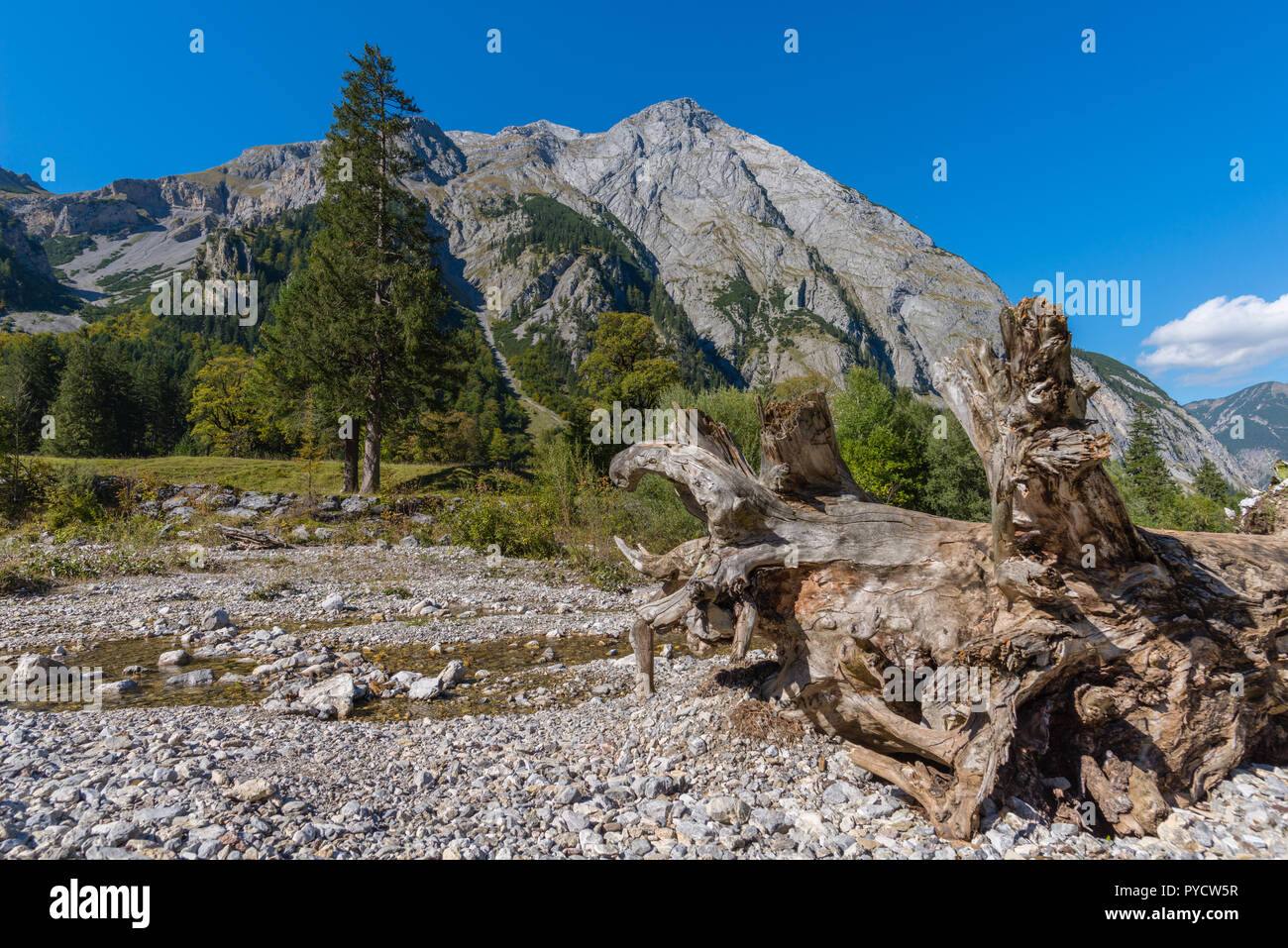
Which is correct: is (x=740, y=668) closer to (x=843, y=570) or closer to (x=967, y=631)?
(x=843, y=570)

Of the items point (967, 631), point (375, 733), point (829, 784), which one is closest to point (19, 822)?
point (375, 733)

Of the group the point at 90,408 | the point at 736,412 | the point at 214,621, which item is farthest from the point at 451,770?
the point at 90,408

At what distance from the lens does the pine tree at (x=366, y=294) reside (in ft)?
92.2

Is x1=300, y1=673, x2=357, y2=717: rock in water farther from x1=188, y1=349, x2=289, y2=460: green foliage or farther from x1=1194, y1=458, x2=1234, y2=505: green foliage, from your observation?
x1=1194, y1=458, x2=1234, y2=505: green foliage

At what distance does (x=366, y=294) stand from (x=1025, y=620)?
3138 centimetres

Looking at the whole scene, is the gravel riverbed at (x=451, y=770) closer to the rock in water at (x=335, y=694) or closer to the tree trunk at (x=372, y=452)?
the rock in water at (x=335, y=694)

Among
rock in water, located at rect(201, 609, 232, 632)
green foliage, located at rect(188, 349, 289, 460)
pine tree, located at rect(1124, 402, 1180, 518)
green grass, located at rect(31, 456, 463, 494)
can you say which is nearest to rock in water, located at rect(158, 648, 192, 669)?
rock in water, located at rect(201, 609, 232, 632)

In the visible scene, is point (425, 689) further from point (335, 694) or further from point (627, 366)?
point (627, 366)

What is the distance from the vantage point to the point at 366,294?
2941cm

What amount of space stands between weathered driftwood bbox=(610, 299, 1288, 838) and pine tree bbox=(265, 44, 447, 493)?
2565 centimetres

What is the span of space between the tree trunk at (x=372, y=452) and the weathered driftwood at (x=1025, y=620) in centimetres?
2501

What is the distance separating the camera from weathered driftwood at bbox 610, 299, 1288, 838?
449 cm

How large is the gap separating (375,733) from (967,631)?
6336mm

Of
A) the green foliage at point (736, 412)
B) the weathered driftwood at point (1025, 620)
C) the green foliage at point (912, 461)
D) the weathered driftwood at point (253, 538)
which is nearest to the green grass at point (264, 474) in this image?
the weathered driftwood at point (253, 538)
